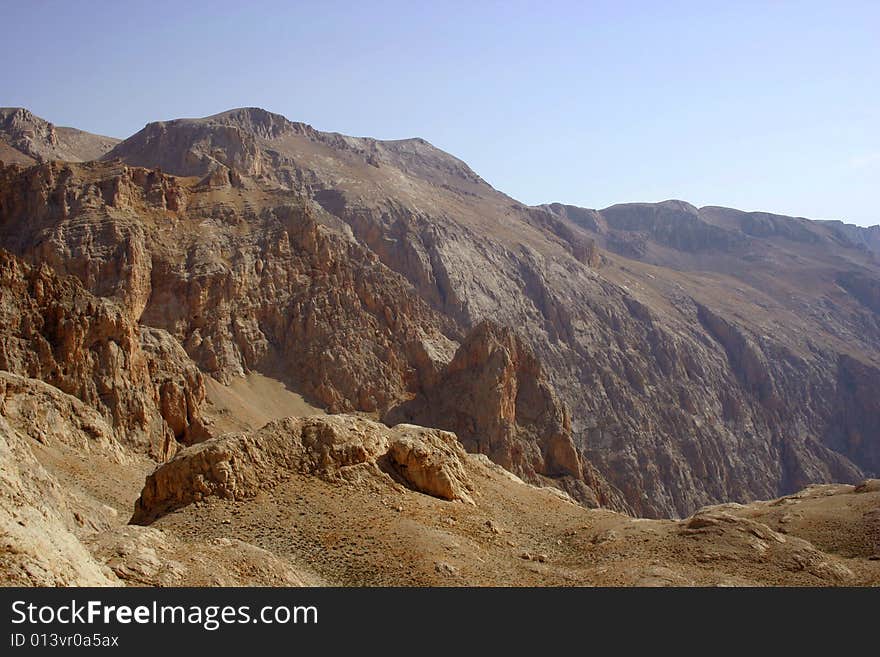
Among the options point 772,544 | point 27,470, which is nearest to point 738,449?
point 772,544

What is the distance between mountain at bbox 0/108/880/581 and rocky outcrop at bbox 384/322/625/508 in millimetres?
196

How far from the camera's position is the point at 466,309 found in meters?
110

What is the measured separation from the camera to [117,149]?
417ft

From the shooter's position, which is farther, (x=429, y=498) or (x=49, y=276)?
A: (x=49, y=276)

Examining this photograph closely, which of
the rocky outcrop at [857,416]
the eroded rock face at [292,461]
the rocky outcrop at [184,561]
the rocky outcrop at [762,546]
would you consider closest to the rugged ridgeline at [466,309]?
the rocky outcrop at [857,416]

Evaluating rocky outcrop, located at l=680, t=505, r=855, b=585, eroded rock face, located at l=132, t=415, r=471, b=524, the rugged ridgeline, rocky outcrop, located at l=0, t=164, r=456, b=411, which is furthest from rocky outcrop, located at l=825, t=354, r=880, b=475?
eroded rock face, located at l=132, t=415, r=471, b=524

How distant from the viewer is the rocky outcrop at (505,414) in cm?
7394

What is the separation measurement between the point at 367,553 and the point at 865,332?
162776mm

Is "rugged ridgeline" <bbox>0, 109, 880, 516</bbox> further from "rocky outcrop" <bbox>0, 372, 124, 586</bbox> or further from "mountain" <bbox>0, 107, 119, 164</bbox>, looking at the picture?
"rocky outcrop" <bbox>0, 372, 124, 586</bbox>

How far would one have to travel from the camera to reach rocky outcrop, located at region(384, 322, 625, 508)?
73.9 m

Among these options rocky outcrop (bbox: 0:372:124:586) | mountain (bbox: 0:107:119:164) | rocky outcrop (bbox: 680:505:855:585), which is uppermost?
mountain (bbox: 0:107:119:164)

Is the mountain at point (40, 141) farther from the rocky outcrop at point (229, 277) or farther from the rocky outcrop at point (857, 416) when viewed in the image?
the rocky outcrop at point (857, 416)

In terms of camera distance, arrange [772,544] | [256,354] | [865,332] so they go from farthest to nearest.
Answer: [865,332]
[256,354]
[772,544]

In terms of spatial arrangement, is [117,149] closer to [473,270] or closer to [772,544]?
[473,270]
